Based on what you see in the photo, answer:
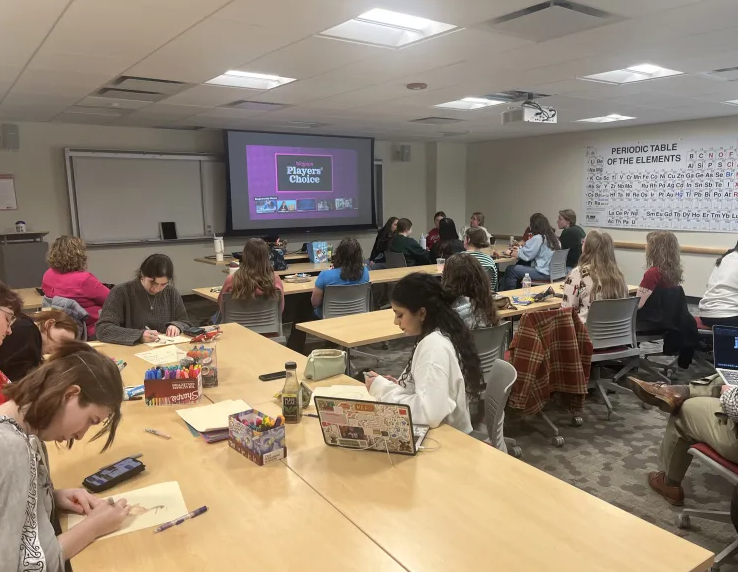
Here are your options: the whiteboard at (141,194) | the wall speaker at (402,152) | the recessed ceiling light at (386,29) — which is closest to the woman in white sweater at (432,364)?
the recessed ceiling light at (386,29)

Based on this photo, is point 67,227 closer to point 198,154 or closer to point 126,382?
point 198,154

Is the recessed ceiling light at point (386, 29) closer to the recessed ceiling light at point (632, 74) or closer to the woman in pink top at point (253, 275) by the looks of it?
the woman in pink top at point (253, 275)

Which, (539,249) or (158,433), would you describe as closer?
(158,433)

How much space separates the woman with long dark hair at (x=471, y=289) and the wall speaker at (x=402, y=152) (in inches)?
287

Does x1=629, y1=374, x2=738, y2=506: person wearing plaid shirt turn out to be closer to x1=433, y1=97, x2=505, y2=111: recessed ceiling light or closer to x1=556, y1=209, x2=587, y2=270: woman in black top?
x1=433, y1=97, x2=505, y2=111: recessed ceiling light

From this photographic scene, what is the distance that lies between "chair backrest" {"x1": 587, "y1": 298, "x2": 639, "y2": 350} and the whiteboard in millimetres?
6164

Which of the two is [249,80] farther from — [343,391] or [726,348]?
[726,348]

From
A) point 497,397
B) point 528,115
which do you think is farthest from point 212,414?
point 528,115

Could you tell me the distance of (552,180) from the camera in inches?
359

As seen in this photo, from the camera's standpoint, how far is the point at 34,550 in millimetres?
1131

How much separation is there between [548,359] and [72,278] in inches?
127

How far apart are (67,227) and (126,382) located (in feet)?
19.2

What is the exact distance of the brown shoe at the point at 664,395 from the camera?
2.52m

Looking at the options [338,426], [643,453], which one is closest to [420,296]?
[338,426]
